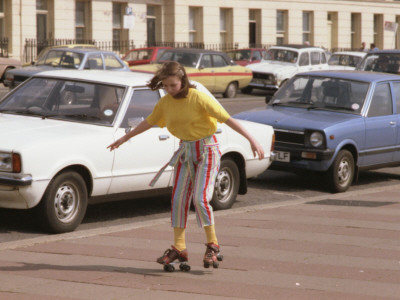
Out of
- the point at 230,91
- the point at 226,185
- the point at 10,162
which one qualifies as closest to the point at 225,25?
the point at 230,91

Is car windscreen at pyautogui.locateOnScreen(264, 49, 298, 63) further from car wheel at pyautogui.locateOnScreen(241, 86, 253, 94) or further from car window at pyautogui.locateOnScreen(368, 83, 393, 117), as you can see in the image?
car window at pyautogui.locateOnScreen(368, 83, 393, 117)

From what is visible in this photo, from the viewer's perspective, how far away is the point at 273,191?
1213 cm

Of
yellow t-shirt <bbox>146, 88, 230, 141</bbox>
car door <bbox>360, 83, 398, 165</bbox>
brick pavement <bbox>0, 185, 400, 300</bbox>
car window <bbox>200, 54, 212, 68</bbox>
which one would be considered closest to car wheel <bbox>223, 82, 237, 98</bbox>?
car window <bbox>200, 54, 212, 68</bbox>

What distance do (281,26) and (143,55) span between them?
71.3 feet

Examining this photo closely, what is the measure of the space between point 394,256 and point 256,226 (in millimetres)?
1678

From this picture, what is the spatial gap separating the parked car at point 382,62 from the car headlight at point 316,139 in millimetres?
9713

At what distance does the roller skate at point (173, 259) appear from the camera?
6977 millimetres

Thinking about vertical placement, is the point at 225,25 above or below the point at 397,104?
above

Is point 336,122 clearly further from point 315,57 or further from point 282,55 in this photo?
point 315,57

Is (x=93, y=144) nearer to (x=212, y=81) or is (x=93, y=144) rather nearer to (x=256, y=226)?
(x=256, y=226)

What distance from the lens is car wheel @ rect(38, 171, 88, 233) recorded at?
27.7ft

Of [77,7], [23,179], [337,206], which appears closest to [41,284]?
[23,179]

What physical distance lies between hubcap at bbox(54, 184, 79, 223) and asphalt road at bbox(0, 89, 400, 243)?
0.87 feet

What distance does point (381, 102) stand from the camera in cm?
1309
